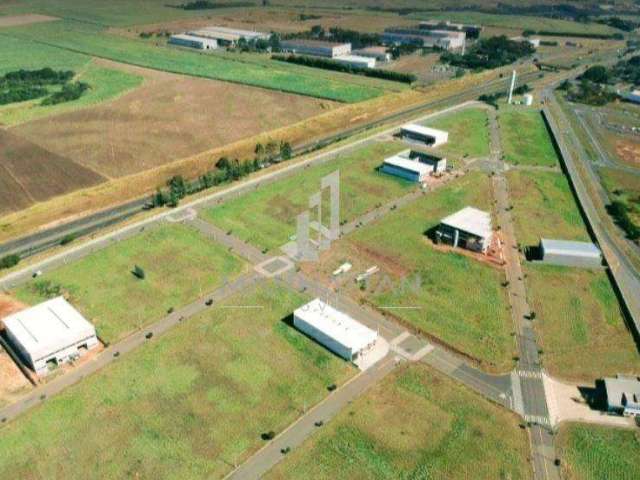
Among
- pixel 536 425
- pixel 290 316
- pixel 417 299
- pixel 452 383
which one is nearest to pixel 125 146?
pixel 290 316

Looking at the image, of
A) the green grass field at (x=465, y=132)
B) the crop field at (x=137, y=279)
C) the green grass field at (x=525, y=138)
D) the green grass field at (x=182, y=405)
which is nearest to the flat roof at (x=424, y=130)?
the green grass field at (x=465, y=132)

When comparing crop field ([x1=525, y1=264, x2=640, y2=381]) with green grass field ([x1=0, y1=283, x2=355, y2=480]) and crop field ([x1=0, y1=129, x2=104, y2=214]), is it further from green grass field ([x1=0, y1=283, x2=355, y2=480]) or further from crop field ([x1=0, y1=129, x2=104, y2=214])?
crop field ([x1=0, y1=129, x2=104, y2=214])

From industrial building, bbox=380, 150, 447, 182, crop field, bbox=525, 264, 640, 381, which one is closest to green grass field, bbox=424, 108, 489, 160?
industrial building, bbox=380, 150, 447, 182

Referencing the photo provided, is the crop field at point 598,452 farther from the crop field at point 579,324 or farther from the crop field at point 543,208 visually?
the crop field at point 543,208

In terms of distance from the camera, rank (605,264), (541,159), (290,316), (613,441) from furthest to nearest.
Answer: (541,159) → (605,264) → (290,316) → (613,441)

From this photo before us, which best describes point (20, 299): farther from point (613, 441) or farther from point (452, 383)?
point (613, 441)

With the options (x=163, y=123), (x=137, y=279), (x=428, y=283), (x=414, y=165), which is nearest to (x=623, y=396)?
(x=428, y=283)

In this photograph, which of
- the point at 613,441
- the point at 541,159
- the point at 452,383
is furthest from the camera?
the point at 541,159
